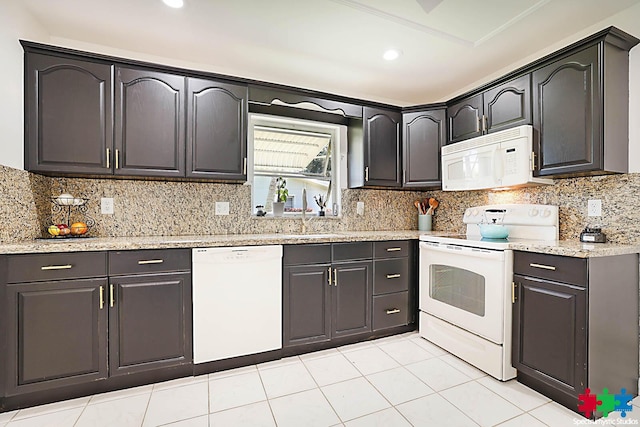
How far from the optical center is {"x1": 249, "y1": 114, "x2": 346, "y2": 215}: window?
10.1 ft

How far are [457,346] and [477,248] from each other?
800mm

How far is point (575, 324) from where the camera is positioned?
1.76 meters

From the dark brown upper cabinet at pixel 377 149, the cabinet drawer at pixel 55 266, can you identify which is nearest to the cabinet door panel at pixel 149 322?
the cabinet drawer at pixel 55 266

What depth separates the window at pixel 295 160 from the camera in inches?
121

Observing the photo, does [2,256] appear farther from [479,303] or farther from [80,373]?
[479,303]

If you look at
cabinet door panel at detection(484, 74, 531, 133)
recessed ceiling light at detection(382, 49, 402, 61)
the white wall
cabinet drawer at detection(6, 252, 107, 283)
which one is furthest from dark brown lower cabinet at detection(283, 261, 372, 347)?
the white wall

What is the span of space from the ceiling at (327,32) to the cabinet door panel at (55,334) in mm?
1758

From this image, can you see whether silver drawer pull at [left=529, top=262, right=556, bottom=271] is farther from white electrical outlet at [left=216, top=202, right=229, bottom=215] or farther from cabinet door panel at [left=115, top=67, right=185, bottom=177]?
cabinet door panel at [left=115, top=67, right=185, bottom=177]

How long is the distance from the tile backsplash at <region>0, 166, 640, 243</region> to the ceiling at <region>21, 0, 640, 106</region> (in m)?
1.07

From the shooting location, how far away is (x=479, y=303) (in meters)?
2.27

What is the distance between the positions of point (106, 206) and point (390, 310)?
2.52 m

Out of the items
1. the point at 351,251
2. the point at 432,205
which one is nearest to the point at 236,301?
the point at 351,251

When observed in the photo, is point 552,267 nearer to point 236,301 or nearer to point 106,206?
point 236,301

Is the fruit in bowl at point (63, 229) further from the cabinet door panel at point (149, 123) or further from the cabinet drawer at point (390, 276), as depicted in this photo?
the cabinet drawer at point (390, 276)
